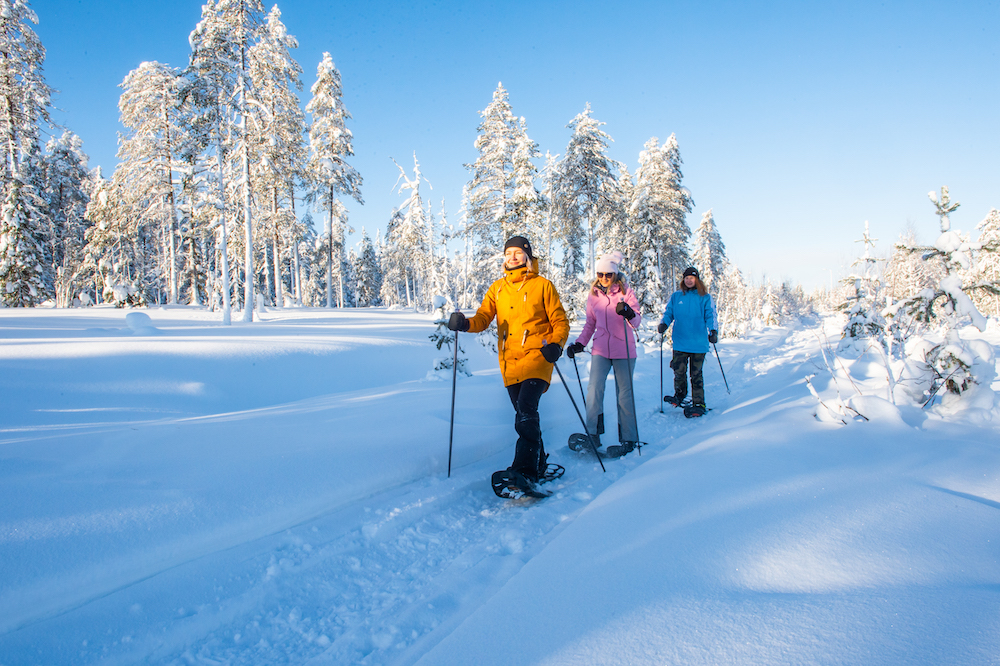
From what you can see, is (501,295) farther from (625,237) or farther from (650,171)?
(650,171)

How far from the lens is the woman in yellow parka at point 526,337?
3680 millimetres

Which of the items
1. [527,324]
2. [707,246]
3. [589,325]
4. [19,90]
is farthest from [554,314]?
[707,246]

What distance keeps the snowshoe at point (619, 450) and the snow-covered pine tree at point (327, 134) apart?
80.9 feet

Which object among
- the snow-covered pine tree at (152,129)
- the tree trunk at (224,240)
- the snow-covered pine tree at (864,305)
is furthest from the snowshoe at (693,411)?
the snow-covered pine tree at (152,129)

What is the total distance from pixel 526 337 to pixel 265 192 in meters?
24.0

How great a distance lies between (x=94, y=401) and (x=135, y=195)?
1950 cm

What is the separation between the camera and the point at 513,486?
3398 mm

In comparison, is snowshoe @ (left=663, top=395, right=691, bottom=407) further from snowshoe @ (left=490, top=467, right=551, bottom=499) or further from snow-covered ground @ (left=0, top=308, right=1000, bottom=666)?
snowshoe @ (left=490, top=467, right=551, bottom=499)

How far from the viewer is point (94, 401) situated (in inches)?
209

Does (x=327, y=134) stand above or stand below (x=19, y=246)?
above

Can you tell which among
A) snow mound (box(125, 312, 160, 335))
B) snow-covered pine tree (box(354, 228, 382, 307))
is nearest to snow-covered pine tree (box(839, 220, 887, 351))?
snow mound (box(125, 312, 160, 335))

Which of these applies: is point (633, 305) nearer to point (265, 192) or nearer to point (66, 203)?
point (265, 192)

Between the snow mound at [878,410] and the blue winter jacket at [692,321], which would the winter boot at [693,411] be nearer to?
the blue winter jacket at [692,321]

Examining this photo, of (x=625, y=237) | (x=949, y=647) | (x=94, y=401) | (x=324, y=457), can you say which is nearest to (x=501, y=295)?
(x=324, y=457)
